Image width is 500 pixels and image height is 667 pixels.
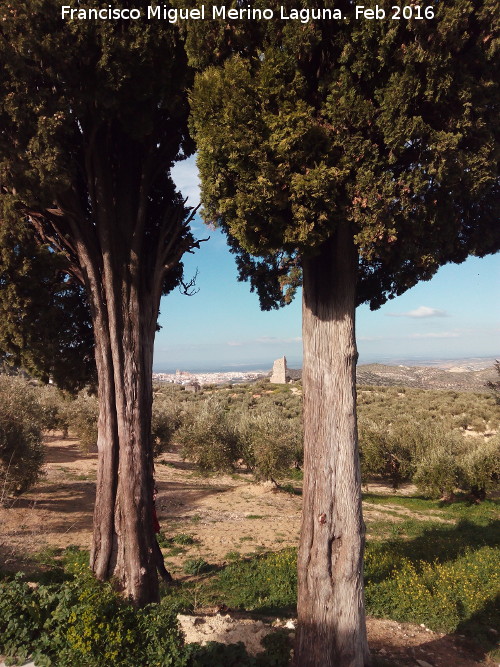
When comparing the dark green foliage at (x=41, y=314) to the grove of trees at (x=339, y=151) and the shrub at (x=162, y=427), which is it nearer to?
the grove of trees at (x=339, y=151)

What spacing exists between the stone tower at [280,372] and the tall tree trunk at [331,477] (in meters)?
61.0

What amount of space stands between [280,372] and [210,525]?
5533 centimetres

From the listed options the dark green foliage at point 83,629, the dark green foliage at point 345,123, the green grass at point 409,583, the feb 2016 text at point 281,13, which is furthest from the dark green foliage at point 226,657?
the feb 2016 text at point 281,13

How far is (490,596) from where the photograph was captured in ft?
27.5

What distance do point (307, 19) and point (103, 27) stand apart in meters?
3.11

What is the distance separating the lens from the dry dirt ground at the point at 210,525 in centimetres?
614

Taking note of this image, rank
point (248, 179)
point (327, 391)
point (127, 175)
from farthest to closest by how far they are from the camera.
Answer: point (127, 175) → point (327, 391) → point (248, 179)

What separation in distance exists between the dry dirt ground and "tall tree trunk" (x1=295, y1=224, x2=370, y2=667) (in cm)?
113

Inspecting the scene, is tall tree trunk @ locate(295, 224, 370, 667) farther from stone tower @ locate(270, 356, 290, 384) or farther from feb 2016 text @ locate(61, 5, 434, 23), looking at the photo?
stone tower @ locate(270, 356, 290, 384)

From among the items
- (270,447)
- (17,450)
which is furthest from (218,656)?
(270,447)

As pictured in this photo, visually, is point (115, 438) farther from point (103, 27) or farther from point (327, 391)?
point (103, 27)

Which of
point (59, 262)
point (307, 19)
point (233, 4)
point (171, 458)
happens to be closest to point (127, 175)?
point (59, 262)

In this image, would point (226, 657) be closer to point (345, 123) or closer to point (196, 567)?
point (345, 123)

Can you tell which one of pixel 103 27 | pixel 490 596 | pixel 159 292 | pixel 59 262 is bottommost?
pixel 490 596
